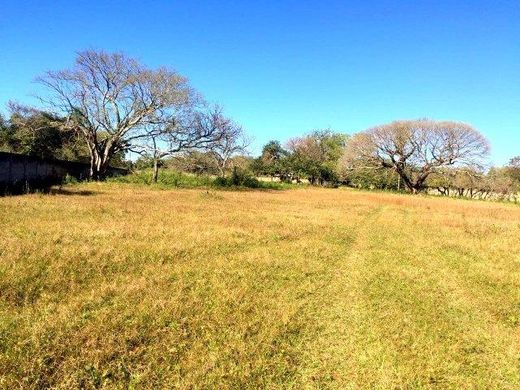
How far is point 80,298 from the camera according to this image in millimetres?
6070

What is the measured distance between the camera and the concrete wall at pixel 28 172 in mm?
21031

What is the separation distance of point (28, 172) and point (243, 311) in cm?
2410

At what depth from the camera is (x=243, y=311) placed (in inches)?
241

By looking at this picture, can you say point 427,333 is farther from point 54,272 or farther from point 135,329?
point 54,272

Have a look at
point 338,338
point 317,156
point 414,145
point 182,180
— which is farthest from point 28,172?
point 317,156

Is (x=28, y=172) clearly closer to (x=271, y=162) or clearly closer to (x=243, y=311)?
(x=243, y=311)

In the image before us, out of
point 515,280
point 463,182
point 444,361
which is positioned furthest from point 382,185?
point 444,361

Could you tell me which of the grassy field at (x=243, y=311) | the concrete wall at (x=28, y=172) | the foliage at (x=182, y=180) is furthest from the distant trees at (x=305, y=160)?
the grassy field at (x=243, y=311)

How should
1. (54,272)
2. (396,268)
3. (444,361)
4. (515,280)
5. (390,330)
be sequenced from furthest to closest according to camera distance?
(396,268)
(515,280)
(54,272)
(390,330)
(444,361)

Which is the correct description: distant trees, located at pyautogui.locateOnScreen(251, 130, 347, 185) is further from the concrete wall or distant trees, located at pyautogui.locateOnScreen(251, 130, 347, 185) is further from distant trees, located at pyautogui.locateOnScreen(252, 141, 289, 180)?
the concrete wall

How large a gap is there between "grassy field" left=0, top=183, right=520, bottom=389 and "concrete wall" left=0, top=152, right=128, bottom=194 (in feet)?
39.5

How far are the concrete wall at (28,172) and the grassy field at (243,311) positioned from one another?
12.0 metres

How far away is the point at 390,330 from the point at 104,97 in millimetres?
34655

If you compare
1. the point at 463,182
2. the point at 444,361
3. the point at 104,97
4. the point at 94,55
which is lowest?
the point at 444,361
